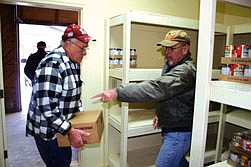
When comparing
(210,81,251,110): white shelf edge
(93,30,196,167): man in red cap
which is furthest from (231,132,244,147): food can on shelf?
(93,30,196,167): man in red cap

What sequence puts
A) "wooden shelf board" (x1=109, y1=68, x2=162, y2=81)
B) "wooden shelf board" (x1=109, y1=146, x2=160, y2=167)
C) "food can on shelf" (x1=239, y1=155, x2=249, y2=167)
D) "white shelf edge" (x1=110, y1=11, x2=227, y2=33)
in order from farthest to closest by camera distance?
Result: "wooden shelf board" (x1=109, y1=146, x2=160, y2=167) < "wooden shelf board" (x1=109, y1=68, x2=162, y2=81) < "white shelf edge" (x1=110, y1=11, x2=227, y2=33) < "food can on shelf" (x1=239, y1=155, x2=249, y2=167)

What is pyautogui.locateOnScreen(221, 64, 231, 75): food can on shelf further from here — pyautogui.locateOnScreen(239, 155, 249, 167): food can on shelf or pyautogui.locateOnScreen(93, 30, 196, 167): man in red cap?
pyautogui.locateOnScreen(93, 30, 196, 167): man in red cap

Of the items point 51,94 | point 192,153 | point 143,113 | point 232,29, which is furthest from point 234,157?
point 232,29

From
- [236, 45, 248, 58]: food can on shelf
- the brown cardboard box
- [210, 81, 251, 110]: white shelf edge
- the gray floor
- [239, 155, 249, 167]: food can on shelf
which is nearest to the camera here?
[210, 81, 251, 110]: white shelf edge

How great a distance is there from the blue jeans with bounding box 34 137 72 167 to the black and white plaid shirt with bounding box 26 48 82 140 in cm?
7

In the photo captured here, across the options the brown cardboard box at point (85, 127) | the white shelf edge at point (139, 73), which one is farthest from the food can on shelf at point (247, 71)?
the white shelf edge at point (139, 73)

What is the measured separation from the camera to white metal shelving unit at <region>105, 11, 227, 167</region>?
1.96m

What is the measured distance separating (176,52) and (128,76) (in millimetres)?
515

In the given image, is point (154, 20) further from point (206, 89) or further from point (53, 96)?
point (206, 89)


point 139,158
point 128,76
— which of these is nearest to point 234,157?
→ point 128,76

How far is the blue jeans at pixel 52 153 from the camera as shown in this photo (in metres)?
1.62

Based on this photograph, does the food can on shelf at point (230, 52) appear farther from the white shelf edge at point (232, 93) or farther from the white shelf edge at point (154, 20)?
the white shelf edge at point (154, 20)

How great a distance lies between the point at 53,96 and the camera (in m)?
1.51

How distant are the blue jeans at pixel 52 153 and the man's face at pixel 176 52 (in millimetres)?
1139
